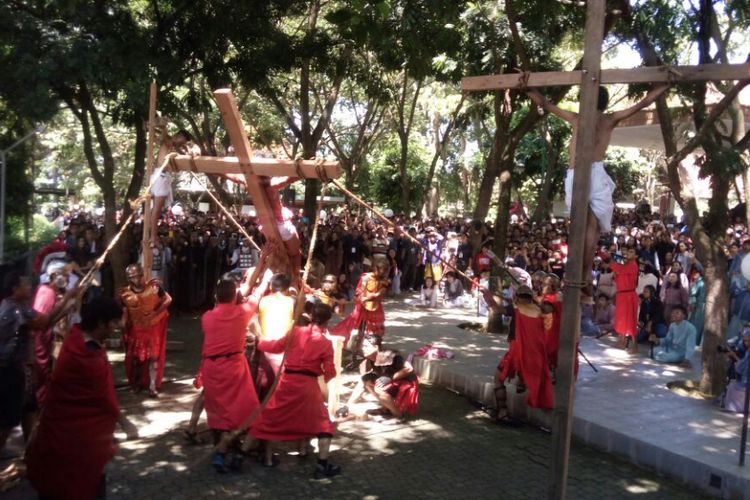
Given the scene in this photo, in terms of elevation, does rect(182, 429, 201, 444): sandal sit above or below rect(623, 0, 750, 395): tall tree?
below

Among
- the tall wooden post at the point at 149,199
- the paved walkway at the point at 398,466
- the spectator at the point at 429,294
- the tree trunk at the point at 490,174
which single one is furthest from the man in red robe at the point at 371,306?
the spectator at the point at 429,294

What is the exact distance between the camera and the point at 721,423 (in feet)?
25.4

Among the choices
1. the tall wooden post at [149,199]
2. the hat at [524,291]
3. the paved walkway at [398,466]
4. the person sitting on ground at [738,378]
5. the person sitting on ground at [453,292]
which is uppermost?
the tall wooden post at [149,199]

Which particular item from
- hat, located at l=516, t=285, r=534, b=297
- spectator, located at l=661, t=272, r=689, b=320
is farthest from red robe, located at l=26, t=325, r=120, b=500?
spectator, located at l=661, t=272, r=689, b=320

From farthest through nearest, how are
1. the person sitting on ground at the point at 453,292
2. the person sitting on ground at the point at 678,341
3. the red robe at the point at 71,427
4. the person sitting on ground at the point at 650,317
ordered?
the person sitting on ground at the point at 453,292, the person sitting on ground at the point at 650,317, the person sitting on ground at the point at 678,341, the red robe at the point at 71,427

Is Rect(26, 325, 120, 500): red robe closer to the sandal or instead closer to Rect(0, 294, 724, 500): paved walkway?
Rect(0, 294, 724, 500): paved walkway

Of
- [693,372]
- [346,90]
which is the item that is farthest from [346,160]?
[693,372]

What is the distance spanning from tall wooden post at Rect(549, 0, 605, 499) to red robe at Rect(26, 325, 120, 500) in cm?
282

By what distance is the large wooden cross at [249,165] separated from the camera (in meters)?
5.59

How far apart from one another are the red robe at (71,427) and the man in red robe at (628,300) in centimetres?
911

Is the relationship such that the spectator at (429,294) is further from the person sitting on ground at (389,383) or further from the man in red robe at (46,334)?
the man in red robe at (46,334)

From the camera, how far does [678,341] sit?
34.7 feet

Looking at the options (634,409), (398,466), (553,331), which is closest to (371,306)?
(553,331)

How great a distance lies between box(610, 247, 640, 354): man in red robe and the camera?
11359mm
